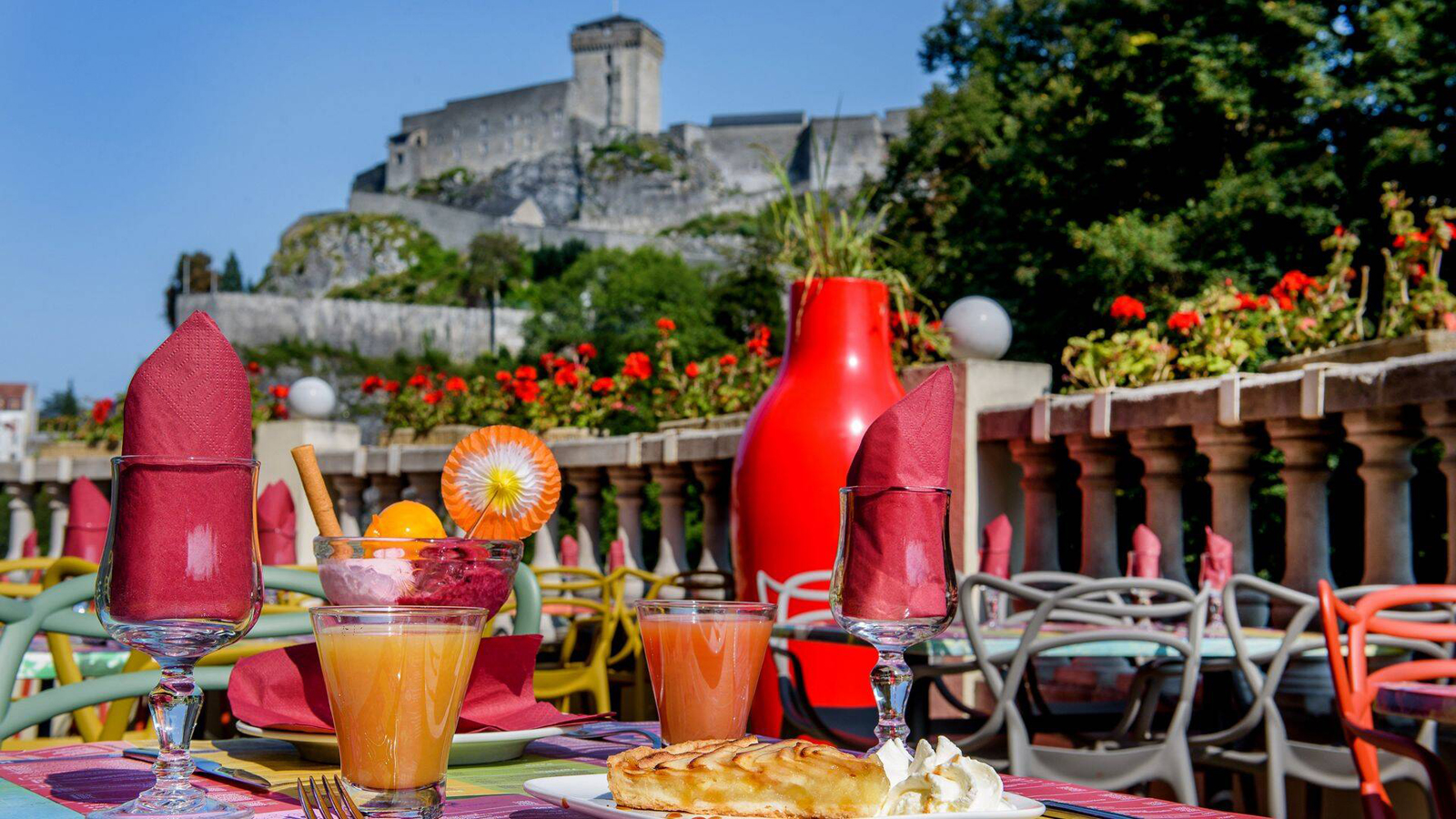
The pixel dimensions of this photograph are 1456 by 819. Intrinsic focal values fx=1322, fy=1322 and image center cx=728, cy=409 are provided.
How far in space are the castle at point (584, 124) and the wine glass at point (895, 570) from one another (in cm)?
6579

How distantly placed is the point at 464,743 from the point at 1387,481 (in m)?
2.82

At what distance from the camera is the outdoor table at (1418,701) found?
1722 millimetres

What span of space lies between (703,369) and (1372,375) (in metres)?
4.34

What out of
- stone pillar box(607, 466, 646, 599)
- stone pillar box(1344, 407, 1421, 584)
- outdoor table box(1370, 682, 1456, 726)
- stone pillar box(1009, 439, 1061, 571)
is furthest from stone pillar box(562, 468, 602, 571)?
outdoor table box(1370, 682, 1456, 726)

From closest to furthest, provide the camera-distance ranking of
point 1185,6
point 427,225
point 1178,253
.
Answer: point 1178,253, point 1185,6, point 427,225

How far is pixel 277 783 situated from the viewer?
1.03 m

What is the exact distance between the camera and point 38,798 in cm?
95

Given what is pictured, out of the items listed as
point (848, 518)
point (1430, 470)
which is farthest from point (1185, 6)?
point (848, 518)

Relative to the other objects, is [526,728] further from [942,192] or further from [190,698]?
[942,192]

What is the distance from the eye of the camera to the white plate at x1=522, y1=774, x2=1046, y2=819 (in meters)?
0.80

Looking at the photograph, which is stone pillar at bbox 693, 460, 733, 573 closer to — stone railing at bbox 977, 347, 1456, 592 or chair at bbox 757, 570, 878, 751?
stone railing at bbox 977, 347, 1456, 592

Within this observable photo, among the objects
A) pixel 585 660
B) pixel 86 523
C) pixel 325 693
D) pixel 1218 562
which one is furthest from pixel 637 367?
pixel 325 693

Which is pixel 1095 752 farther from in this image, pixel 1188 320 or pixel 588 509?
pixel 588 509

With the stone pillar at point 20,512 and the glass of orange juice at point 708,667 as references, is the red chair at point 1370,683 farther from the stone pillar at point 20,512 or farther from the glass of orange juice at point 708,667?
the stone pillar at point 20,512
